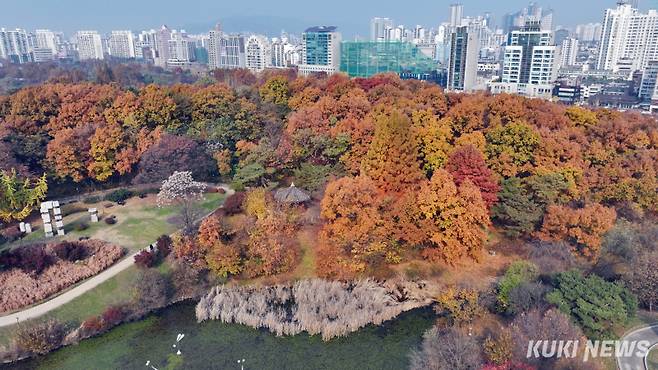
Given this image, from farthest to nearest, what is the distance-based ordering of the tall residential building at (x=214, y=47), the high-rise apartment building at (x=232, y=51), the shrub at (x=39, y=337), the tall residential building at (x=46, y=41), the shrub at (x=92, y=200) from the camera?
the tall residential building at (x=46, y=41), the tall residential building at (x=214, y=47), the high-rise apartment building at (x=232, y=51), the shrub at (x=92, y=200), the shrub at (x=39, y=337)

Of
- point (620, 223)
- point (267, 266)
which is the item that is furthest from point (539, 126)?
point (267, 266)

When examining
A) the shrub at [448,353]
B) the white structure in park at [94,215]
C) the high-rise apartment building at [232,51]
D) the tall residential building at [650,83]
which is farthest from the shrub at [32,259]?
the high-rise apartment building at [232,51]

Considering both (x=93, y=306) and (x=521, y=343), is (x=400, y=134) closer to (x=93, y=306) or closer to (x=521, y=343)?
(x=521, y=343)

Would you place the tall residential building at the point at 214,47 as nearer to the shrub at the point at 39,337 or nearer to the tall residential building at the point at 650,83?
the tall residential building at the point at 650,83

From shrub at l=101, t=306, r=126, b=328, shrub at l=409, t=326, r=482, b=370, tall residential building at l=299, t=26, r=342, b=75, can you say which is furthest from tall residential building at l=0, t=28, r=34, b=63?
shrub at l=409, t=326, r=482, b=370

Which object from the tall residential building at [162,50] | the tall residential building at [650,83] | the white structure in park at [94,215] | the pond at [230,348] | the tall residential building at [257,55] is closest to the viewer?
the pond at [230,348]

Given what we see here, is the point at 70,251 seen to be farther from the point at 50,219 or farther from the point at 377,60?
the point at 377,60
